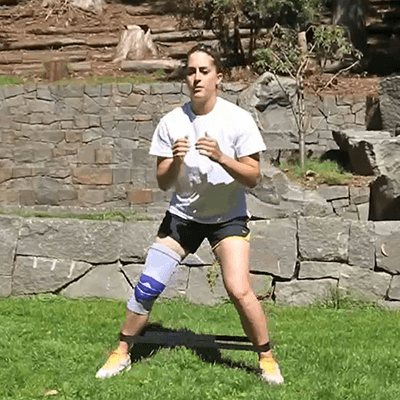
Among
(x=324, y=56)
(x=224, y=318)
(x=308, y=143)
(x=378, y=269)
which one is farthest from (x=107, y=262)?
(x=324, y=56)

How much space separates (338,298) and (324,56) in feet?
34.7

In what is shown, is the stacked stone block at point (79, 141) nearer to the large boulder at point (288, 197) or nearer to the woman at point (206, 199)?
the large boulder at point (288, 197)

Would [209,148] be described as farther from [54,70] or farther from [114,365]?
[54,70]

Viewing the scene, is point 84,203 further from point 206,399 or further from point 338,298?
point 206,399

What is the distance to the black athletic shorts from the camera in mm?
3818

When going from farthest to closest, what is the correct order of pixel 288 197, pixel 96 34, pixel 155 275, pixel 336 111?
pixel 96 34, pixel 336 111, pixel 288 197, pixel 155 275

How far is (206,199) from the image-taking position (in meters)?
3.77

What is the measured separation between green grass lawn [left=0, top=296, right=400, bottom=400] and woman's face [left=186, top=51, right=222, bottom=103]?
1411mm

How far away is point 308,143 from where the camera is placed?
550 inches

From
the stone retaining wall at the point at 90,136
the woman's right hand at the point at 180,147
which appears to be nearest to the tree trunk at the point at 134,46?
the stone retaining wall at the point at 90,136

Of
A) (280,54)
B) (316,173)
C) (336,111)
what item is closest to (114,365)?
(316,173)

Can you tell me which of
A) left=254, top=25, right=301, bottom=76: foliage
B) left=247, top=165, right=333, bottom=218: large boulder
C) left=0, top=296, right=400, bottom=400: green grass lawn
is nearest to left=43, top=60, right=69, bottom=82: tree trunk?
left=254, top=25, right=301, bottom=76: foliage

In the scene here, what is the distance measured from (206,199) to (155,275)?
469 mm

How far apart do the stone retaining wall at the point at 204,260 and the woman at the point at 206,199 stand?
176cm
